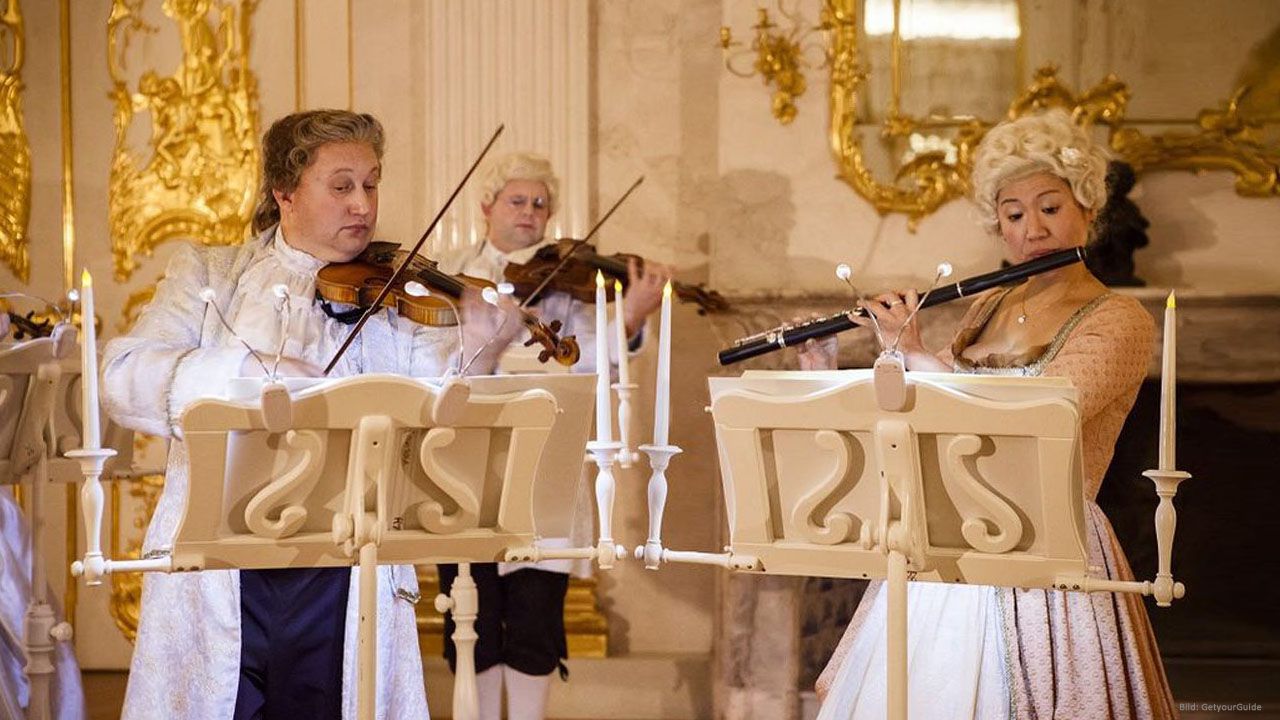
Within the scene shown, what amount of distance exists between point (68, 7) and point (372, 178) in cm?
283

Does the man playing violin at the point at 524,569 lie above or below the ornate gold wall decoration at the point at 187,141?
below

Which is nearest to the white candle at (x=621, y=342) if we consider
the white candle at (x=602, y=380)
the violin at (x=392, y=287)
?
the white candle at (x=602, y=380)

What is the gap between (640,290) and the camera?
157 inches

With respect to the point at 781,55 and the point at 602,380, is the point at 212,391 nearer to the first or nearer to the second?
the point at 602,380

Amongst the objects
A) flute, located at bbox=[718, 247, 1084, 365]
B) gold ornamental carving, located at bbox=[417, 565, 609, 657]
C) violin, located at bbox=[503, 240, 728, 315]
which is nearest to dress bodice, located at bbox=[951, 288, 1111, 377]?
flute, located at bbox=[718, 247, 1084, 365]

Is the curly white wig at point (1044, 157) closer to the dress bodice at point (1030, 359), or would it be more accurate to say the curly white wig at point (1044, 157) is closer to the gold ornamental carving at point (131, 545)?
the dress bodice at point (1030, 359)

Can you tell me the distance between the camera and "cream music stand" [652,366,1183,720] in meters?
2.09

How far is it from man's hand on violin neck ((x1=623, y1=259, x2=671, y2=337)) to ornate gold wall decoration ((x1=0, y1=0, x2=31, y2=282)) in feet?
7.71

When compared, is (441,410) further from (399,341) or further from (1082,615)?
(1082,615)

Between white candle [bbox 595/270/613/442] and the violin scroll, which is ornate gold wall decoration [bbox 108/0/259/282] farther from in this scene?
white candle [bbox 595/270/613/442]

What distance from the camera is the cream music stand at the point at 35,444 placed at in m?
3.17

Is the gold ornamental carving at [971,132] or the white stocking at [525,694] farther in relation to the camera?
the gold ornamental carving at [971,132]

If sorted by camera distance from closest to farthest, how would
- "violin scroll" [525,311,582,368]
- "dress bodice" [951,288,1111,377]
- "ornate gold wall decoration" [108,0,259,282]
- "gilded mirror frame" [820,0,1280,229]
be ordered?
"dress bodice" [951,288,1111,377]
"violin scroll" [525,311,582,368]
"gilded mirror frame" [820,0,1280,229]
"ornate gold wall decoration" [108,0,259,282]

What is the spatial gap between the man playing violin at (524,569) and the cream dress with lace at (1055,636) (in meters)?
1.12
